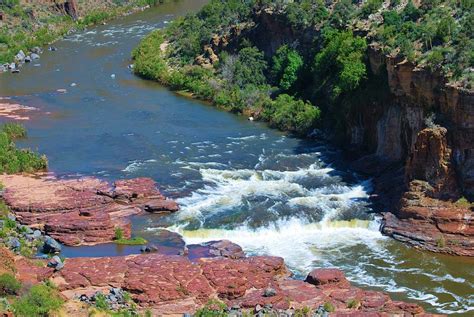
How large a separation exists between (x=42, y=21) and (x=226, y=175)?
161 ft

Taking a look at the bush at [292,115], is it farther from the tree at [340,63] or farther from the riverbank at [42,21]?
the riverbank at [42,21]

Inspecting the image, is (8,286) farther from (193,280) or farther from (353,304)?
(353,304)

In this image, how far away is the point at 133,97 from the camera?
6256cm

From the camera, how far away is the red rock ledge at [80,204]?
39.2 metres

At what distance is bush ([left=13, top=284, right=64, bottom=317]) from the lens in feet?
96.3

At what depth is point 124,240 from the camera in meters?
38.6

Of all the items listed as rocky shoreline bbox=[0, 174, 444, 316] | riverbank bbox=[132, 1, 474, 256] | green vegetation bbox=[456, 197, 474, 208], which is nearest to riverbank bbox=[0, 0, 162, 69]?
riverbank bbox=[132, 1, 474, 256]

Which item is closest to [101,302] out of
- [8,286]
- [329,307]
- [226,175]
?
[8,286]

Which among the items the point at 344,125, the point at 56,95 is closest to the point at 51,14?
the point at 56,95

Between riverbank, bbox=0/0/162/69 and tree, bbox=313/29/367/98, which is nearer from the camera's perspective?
tree, bbox=313/29/367/98

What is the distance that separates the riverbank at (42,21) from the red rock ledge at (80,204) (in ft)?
102

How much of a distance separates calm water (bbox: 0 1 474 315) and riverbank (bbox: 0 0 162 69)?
7.65 metres

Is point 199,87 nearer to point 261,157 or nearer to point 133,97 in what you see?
point 133,97

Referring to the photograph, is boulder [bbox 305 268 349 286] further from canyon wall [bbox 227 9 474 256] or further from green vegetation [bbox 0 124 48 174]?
green vegetation [bbox 0 124 48 174]
